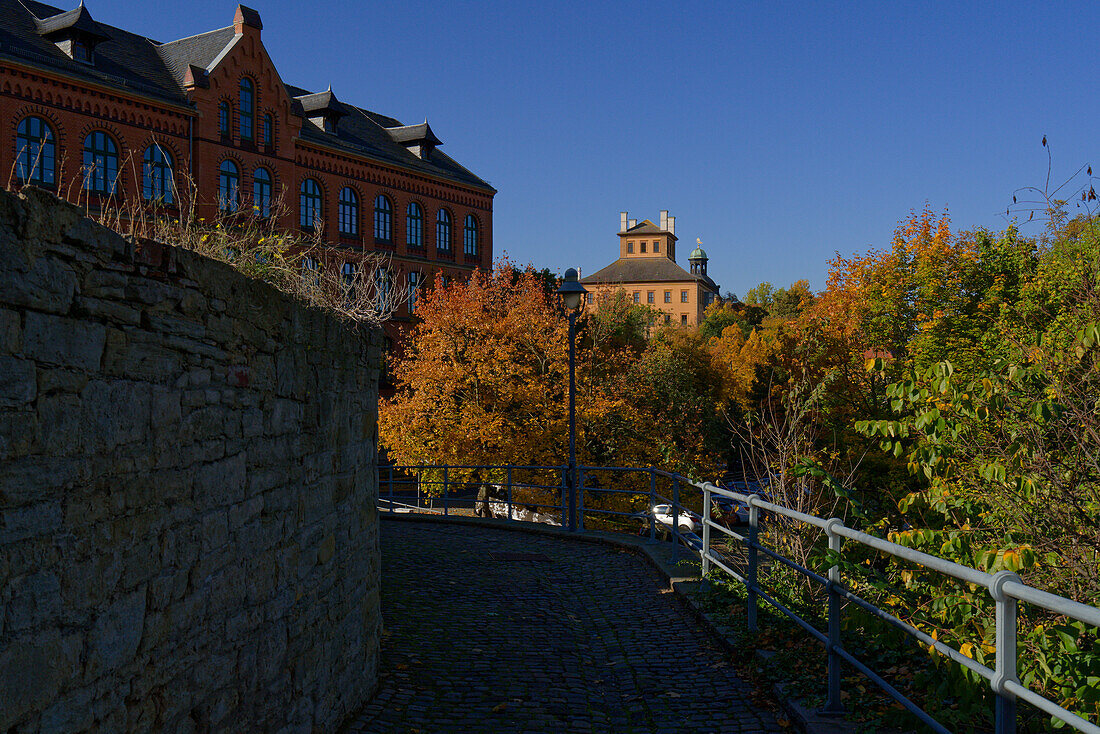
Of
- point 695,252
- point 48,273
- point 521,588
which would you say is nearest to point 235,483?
point 48,273

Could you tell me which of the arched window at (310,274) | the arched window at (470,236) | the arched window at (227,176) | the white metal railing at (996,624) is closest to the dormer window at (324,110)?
the arched window at (227,176)

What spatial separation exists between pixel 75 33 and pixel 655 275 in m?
82.2

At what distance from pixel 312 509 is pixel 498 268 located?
3536 centimetres

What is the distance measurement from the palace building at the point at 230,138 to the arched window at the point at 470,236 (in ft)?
0.30

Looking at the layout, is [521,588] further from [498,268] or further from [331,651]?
[498,268]

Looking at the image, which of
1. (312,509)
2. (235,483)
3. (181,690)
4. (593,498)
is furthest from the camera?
(593,498)

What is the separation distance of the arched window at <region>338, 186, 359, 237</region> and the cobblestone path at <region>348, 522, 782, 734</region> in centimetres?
3186

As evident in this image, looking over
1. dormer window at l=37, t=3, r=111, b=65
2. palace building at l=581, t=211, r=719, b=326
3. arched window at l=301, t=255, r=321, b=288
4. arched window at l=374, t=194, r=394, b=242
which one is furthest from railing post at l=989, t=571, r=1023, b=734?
palace building at l=581, t=211, r=719, b=326

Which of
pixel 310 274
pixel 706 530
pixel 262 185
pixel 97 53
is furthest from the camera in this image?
pixel 262 185

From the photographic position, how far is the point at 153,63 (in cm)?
3506

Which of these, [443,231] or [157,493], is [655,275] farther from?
[157,493]

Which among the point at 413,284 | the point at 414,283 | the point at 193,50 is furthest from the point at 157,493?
the point at 414,283

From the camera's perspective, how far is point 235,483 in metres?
4.09

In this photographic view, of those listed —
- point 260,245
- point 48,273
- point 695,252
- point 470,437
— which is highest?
point 695,252
